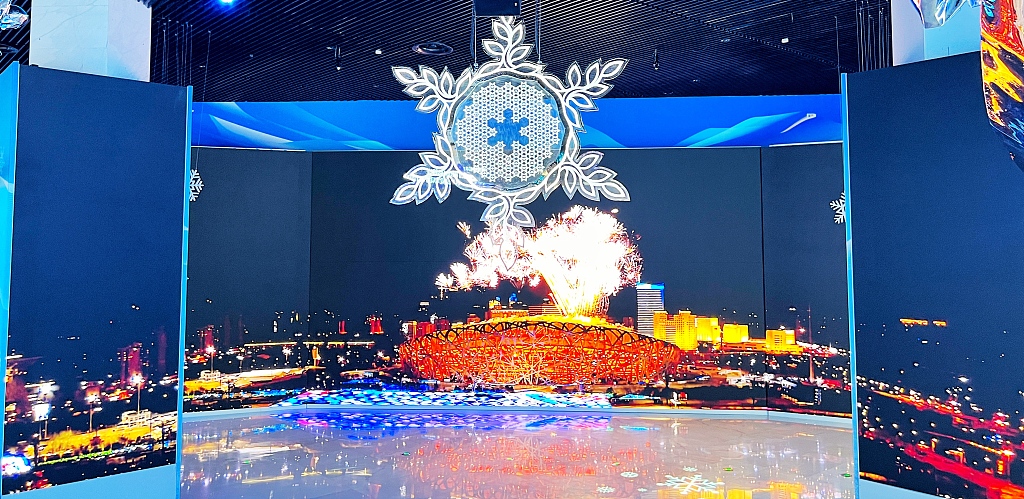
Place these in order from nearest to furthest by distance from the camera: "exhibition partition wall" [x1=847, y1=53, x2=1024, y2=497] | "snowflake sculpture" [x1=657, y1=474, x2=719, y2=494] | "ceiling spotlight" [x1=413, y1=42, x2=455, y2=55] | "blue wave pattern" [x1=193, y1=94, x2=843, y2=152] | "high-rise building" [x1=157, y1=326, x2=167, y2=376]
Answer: "exhibition partition wall" [x1=847, y1=53, x2=1024, y2=497] < "high-rise building" [x1=157, y1=326, x2=167, y2=376] < "snowflake sculpture" [x1=657, y1=474, x2=719, y2=494] < "ceiling spotlight" [x1=413, y1=42, x2=455, y2=55] < "blue wave pattern" [x1=193, y1=94, x2=843, y2=152]

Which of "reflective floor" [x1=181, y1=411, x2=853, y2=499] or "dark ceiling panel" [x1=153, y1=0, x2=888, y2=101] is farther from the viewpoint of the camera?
"dark ceiling panel" [x1=153, y1=0, x2=888, y2=101]

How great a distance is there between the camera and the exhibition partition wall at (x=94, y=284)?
352cm

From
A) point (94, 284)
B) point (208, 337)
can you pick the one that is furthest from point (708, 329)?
point (94, 284)

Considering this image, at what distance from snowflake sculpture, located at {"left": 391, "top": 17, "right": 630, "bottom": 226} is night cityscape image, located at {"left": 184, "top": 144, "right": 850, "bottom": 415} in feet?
13.8

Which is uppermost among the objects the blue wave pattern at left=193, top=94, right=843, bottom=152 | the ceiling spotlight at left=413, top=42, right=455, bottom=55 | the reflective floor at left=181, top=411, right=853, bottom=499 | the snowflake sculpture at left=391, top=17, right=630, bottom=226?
the ceiling spotlight at left=413, top=42, right=455, bottom=55

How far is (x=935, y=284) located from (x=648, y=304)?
13.8 ft

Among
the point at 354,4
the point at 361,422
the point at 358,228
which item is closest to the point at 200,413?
the point at 361,422

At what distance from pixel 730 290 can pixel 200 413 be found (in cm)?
583

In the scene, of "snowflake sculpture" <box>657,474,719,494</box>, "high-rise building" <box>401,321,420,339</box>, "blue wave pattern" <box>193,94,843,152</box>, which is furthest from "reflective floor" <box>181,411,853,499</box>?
"blue wave pattern" <box>193,94,843,152</box>

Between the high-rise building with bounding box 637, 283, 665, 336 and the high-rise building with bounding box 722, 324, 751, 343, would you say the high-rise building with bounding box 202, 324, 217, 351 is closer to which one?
the high-rise building with bounding box 637, 283, 665, 336

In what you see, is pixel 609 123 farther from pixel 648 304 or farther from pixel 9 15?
pixel 9 15

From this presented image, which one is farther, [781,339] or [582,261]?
[582,261]

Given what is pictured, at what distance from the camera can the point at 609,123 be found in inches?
288

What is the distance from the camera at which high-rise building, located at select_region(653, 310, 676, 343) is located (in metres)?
7.53
